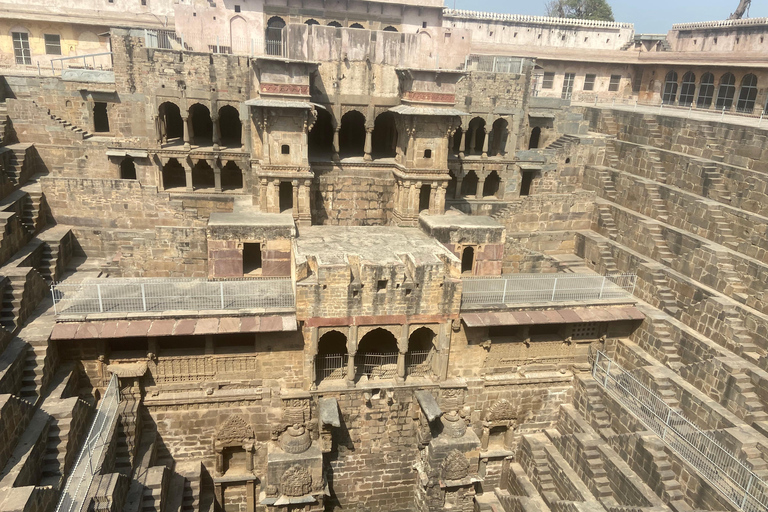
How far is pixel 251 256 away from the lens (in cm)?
2386

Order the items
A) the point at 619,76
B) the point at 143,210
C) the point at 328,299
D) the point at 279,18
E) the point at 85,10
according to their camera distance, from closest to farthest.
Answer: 1. the point at 328,299
2. the point at 143,210
3. the point at 279,18
4. the point at 85,10
5. the point at 619,76

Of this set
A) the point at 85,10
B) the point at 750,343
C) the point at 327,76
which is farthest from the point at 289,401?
the point at 85,10

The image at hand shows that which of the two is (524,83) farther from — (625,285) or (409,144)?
(625,285)

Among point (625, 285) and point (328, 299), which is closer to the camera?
point (328, 299)

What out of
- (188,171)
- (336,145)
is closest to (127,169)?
(188,171)

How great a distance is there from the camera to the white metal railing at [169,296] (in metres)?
17.7

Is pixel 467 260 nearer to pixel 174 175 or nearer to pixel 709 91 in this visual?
pixel 174 175

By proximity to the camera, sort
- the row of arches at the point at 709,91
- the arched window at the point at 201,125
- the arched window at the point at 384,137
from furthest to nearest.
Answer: the row of arches at the point at 709,91
the arched window at the point at 201,125
the arched window at the point at 384,137

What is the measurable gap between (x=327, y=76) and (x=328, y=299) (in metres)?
11.8

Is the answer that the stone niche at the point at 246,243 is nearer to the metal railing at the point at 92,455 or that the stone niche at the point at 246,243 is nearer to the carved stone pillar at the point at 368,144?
the carved stone pillar at the point at 368,144

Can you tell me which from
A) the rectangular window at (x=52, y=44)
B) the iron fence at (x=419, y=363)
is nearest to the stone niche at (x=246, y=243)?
the iron fence at (x=419, y=363)

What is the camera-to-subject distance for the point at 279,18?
32719 millimetres

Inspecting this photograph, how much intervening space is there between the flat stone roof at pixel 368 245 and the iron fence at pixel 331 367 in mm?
3881

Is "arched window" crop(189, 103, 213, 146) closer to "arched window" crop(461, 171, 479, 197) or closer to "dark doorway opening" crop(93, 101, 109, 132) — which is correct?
"dark doorway opening" crop(93, 101, 109, 132)
